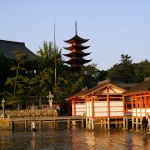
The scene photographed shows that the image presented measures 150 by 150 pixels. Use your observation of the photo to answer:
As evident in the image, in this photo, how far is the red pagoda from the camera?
→ 86.6 m

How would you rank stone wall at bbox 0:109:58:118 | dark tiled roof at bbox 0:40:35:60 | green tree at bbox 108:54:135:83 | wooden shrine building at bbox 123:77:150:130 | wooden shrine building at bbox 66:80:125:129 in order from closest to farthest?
1. wooden shrine building at bbox 123:77:150:130
2. wooden shrine building at bbox 66:80:125:129
3. stone wall at bbox 0:109:58:118
4. dark tiled roof at bbox 0:40:35:60
5. green tree at bbox 108:54:135:83

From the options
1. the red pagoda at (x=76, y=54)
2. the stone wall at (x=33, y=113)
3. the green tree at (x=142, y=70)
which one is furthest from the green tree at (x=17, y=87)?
the red pagoda at (x=76, y=54)

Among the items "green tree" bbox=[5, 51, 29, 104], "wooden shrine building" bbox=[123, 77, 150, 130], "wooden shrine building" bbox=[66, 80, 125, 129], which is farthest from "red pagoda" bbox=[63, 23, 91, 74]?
"wooden shrine building" bbox=[123, 77, 150, 130]

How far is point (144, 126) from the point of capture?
3112 cm

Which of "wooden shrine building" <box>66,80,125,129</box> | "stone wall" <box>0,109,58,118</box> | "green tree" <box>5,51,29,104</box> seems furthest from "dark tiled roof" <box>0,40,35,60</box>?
"wooden shrine building" <box>66,80,125,129</box>

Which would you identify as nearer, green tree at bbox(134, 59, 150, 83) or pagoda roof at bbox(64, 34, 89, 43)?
green tree at bbox(134, 59, 150, 83)

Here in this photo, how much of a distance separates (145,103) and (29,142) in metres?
10.3

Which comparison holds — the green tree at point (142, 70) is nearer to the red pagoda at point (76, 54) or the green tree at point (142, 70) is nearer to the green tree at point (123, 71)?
the green tree at point (123, 71)

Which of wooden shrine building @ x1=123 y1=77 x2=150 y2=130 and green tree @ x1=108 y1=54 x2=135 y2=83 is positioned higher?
green tree @ x1=108 y1=54 x2=135 y2=83

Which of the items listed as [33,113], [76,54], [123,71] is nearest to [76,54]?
[76,54]

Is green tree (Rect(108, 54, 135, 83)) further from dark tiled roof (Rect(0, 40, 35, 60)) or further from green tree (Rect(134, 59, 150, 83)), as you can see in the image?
dark tiled roof (Rect(0, 40, 35, 60))

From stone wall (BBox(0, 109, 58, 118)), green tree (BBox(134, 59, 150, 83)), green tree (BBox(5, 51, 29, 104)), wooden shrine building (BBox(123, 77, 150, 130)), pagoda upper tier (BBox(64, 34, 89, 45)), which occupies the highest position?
pagoda upper tier (BBox(64, 34, 89, 45))

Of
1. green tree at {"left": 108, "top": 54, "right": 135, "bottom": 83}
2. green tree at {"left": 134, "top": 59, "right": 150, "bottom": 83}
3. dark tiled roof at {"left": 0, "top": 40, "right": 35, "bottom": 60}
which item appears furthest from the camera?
green tree at {"left": 108, "top": 54, "right": 135, "bottom": 83}

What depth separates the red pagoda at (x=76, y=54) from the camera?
8656 cm
